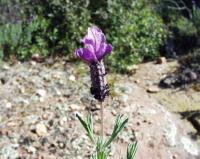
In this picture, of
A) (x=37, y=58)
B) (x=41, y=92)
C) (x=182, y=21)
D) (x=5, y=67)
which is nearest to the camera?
(x=41, y=92)

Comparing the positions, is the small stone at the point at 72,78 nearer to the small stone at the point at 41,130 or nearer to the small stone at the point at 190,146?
the small stone at the point at 41,130

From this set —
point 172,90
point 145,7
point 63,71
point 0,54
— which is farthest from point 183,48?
point 0,54

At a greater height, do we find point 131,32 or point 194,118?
point 131,32

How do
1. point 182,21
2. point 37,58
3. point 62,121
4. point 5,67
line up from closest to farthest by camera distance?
1. point 62,121
2. point 5,67
3. point 37,58
4. point 182,21

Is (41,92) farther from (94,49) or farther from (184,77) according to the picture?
(94,49)

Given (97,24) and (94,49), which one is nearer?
(94,49)

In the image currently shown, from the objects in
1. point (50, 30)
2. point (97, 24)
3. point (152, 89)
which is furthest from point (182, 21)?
point (50, 30)

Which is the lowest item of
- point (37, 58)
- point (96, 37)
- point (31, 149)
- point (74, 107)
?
point (31, 149)

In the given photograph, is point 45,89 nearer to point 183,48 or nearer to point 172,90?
point 172,90
